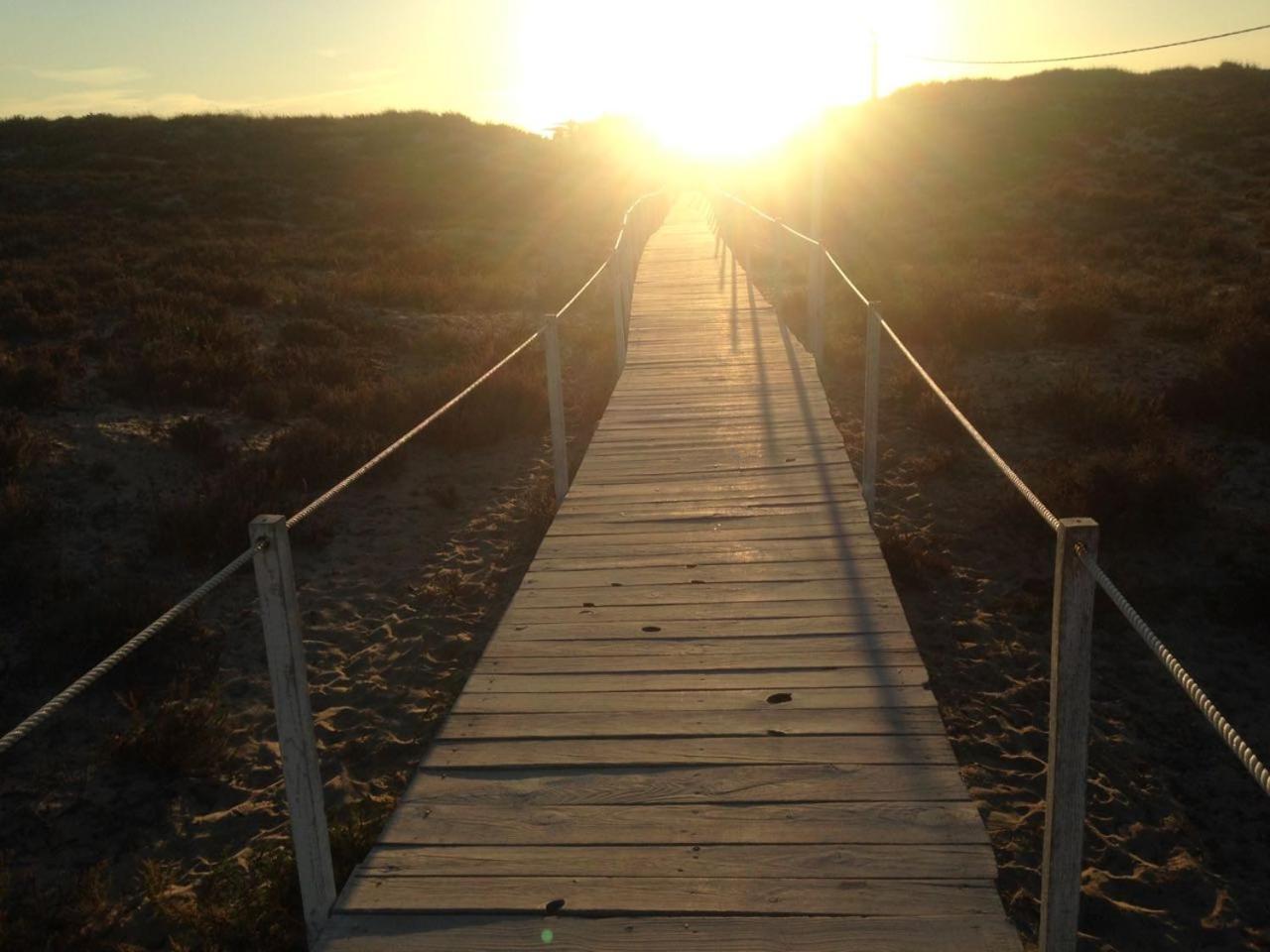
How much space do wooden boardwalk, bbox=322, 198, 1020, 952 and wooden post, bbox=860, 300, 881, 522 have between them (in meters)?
0.87

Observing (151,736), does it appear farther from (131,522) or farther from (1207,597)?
(1207,597)

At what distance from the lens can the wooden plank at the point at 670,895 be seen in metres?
2.80

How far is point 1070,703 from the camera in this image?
2.59 meters

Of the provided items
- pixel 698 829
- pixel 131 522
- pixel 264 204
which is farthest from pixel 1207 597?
pixel 264 204

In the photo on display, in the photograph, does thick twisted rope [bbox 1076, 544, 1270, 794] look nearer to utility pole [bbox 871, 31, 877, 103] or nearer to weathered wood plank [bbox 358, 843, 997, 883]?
weathered wood plank [bbox 358, 843, 997, 883]

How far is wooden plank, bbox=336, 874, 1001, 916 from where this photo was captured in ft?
9.20

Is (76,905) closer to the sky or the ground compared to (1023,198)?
closer to the ground

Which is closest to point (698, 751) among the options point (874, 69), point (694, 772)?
point (694, 772)

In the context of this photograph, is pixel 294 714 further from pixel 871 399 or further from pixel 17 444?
pixel 17 444

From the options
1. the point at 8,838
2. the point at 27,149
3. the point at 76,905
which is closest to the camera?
the point at 76,905

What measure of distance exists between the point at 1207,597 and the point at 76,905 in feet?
22.7

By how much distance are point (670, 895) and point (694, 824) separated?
1.12 feet

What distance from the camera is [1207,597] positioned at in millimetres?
6980

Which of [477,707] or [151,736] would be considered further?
[151,736]
